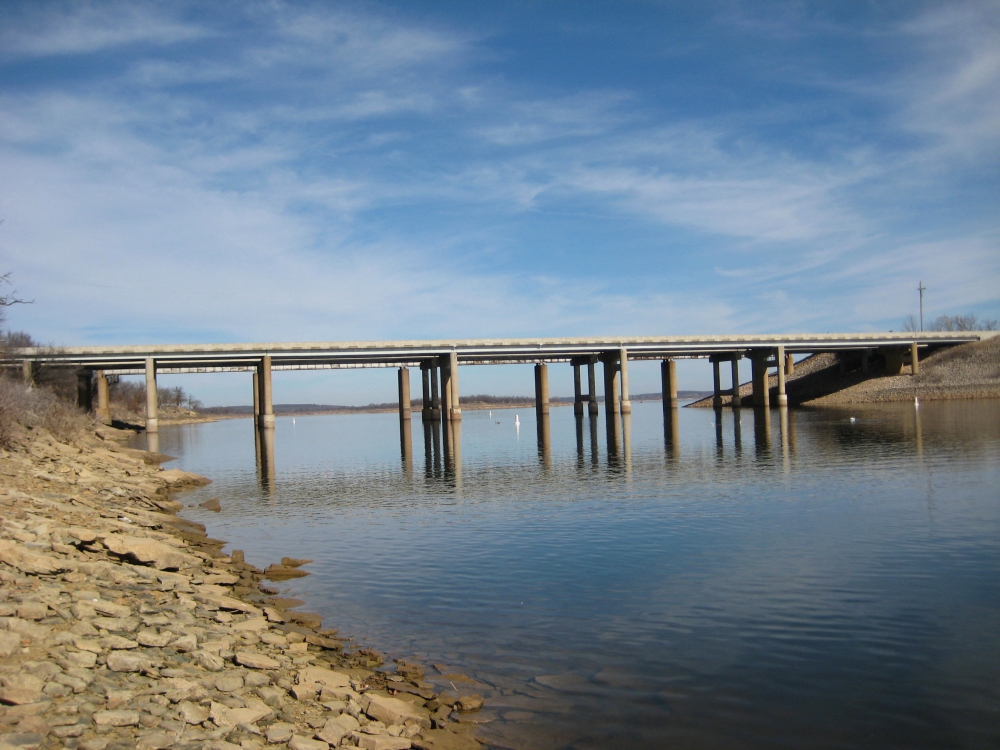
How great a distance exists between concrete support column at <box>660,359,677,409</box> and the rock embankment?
101295 mm

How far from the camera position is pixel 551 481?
3167cm

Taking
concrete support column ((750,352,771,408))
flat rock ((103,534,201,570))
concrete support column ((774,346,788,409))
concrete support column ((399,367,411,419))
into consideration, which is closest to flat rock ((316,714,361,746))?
flat rock ((103,534,201,570))

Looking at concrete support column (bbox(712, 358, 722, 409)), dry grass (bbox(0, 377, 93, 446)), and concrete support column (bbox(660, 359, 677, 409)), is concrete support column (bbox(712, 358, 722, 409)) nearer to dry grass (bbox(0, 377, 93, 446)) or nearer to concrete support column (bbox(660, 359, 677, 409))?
concrete support column (bbox(660, 359, 677, 409))

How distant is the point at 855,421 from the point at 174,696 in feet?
215

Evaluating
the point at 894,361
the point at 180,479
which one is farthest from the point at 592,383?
the point at 180,479

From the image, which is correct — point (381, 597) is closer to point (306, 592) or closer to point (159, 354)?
point (306, 592)

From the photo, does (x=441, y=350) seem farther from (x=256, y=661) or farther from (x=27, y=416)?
(x=256, y=661)

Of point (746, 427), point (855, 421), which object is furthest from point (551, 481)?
point (855, 421)

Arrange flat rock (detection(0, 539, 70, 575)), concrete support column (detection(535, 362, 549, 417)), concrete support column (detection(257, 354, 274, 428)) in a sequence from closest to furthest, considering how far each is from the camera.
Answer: flat rock (detection(0, 539, 70, 575)) → concrete support column (detection(257, 354, 274, 428)) → concrete support column (detection(535, 362, 549, 417))

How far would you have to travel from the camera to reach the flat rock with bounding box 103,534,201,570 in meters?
13.5

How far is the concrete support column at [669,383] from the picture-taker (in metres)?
111

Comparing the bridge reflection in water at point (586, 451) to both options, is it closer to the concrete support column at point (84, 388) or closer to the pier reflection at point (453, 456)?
the pier reflection at point (453, 456)

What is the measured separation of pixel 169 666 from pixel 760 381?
338ft

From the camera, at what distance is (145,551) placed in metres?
13.7
